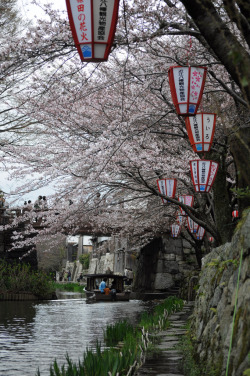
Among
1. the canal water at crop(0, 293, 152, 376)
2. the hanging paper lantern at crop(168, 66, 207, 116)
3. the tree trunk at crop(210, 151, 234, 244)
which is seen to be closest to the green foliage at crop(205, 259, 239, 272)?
the hanging paper lantern at crop(168, 66, 207, 116)

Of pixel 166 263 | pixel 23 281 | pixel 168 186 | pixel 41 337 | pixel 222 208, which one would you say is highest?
pixel 168 186

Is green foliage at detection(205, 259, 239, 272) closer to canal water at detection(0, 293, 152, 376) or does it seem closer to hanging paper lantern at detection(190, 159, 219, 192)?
canal water at detection(0, 293, 152, 376)

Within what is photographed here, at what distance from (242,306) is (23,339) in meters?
8.21

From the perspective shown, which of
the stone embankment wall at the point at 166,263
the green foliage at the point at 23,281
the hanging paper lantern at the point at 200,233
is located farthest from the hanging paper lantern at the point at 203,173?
the stone embankment wall at the point at 166,263

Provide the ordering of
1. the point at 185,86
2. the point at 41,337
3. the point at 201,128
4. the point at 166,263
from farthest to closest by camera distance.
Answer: the point at 166,263 < the point at 41,337 < the point at 201,128 < the point at 185,86

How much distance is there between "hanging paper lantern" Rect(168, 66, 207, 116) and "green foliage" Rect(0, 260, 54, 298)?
19935 millimetres

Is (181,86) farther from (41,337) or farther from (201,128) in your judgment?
(41,337)

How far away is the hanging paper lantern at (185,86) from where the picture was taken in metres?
7.55

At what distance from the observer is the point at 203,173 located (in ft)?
36.2

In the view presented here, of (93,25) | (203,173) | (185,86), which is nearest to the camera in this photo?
(93,25)

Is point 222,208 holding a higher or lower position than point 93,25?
lower

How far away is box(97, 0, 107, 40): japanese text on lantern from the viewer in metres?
5.15

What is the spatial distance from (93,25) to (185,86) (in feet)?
8.75

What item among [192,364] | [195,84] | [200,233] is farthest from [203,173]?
[200,233]
